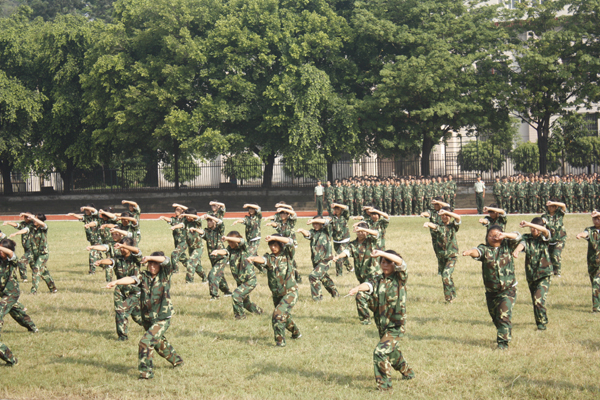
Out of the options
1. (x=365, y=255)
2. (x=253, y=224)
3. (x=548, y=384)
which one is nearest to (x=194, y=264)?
(x=253, y=224)

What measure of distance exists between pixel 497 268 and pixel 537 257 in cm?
152

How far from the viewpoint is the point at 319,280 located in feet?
40.0

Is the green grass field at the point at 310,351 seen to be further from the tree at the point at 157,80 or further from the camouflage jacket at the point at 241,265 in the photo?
the tree at the point at 157,80

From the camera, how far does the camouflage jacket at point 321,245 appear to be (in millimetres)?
12266

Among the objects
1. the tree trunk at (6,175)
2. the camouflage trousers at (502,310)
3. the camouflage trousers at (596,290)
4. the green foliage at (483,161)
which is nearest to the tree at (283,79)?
the green foliage at (483,161)

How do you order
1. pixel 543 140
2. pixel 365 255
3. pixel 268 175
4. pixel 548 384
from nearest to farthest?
pixel 548 384 < pixel 365 255 < pixel 543 140 < pixel 268 175

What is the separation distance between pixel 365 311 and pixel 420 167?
2732 centimetres

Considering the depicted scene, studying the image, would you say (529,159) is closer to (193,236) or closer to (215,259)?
(193,236)

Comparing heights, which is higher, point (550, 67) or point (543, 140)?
point (550, 67)

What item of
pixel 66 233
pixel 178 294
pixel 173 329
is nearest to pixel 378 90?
pixel 66 233

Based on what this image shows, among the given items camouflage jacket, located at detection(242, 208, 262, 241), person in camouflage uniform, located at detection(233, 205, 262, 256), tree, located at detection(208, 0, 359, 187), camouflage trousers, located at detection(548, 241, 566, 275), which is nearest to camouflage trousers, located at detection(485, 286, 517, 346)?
camouflage trousers, located at detection(548, 241, 566, 275)

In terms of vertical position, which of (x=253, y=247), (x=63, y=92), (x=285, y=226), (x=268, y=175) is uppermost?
(x=63, y=92)

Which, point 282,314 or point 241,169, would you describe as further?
point 241,169

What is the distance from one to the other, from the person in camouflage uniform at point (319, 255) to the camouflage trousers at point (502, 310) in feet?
12.5
